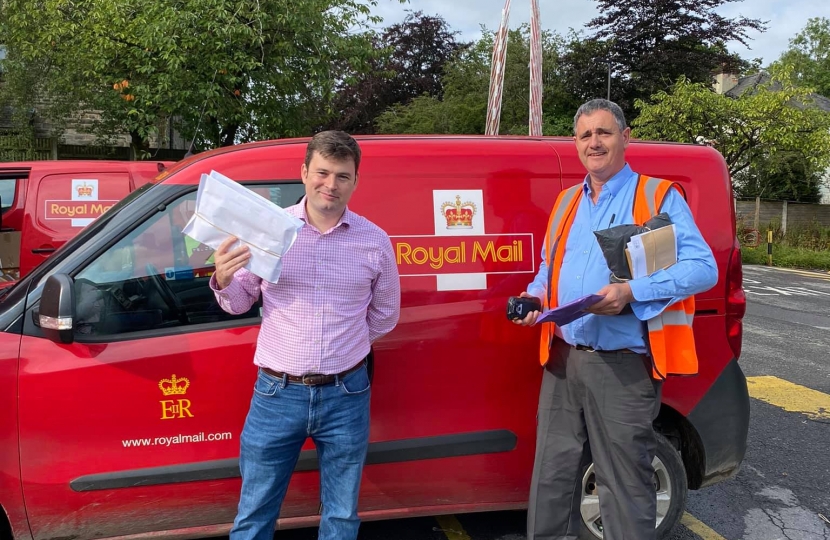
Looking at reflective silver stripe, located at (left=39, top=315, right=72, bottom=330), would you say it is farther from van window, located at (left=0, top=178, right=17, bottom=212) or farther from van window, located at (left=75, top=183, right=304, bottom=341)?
van window, located at (left=0, top=178, right=17, bottom=212)

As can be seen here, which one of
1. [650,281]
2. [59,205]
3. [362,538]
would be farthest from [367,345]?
[59,205]

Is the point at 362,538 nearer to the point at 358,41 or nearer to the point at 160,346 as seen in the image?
the point at 160,346

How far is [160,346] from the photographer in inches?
100

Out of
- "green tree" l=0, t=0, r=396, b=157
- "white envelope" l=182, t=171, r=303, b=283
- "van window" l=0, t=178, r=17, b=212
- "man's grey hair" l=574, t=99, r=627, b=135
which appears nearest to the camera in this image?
"white envelope" l=182, t=171, r=303, b=283

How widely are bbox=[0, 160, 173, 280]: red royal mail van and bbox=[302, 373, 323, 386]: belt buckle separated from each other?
4.72 metres

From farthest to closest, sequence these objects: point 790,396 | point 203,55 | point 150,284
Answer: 1. point 203,55
2. point 790,396
3. point 150,284

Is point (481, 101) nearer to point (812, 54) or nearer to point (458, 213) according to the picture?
point (458, 213)

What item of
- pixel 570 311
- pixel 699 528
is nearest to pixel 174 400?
pixel 570 311

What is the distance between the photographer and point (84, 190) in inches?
247

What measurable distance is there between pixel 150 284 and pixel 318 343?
90cm

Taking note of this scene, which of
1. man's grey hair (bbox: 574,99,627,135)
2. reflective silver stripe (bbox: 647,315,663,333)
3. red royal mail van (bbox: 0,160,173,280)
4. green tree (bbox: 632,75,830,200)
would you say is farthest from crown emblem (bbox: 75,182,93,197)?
green tree (bbox: 632,75,830,200)

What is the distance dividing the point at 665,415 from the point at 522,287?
0.98 meters

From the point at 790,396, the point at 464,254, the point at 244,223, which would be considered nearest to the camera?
the point at 244,223

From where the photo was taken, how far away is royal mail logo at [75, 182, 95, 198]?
6.28 metres
